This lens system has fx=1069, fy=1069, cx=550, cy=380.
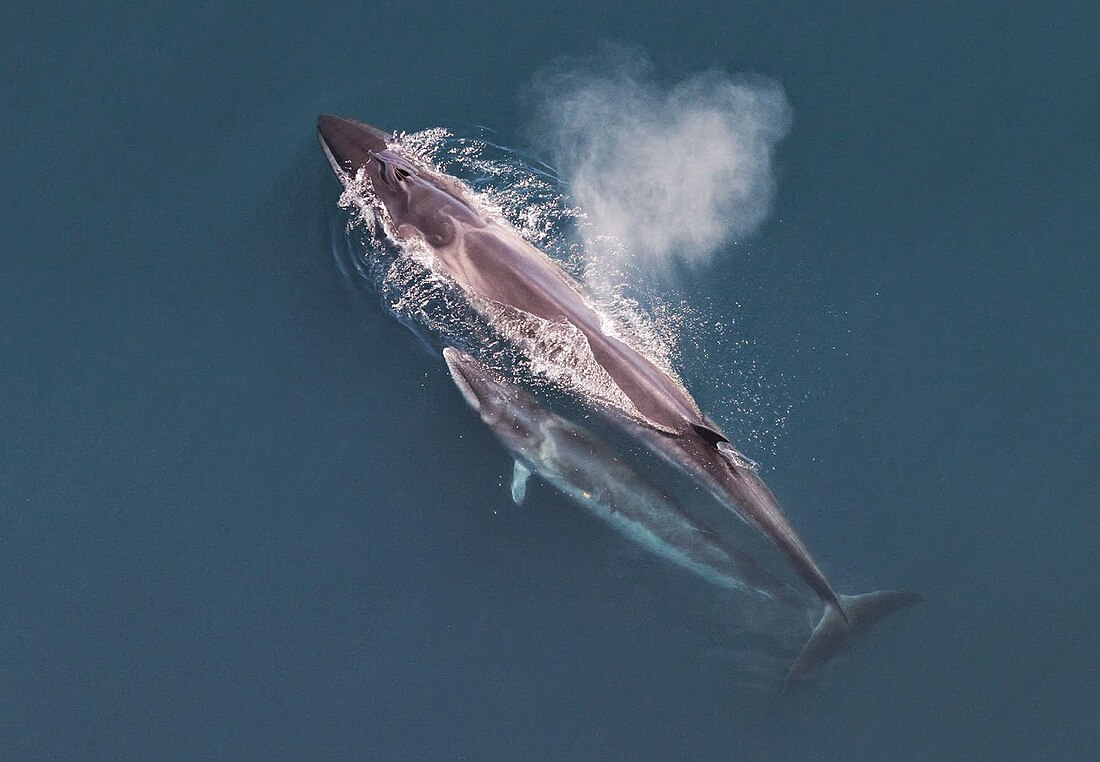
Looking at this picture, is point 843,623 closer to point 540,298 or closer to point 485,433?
point 485,433

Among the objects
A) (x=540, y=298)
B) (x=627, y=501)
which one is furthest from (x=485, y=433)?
(x=627, y=501)

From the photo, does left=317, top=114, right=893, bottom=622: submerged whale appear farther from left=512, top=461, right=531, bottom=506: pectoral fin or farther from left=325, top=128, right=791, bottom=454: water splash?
left=512, top=461, right=531, bottom=506: pectoral fin

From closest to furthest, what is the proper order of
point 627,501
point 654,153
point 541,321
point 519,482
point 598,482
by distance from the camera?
point 627,501
point 598,482
point 519,482
point 541,321
point 654,153

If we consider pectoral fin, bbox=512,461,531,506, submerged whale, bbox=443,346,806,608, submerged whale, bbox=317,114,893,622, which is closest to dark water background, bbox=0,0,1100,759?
pectoral fin, bbox=512,461,531,506

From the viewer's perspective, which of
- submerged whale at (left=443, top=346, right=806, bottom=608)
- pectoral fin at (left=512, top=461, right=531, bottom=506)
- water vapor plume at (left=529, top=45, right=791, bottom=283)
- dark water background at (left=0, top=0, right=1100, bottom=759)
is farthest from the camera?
water vapor plume at (left=529, top=45, right=791, bottom=283)

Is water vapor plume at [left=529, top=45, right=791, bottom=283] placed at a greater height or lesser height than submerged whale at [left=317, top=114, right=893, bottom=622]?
greater

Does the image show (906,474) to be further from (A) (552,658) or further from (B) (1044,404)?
(A) (552,658)
